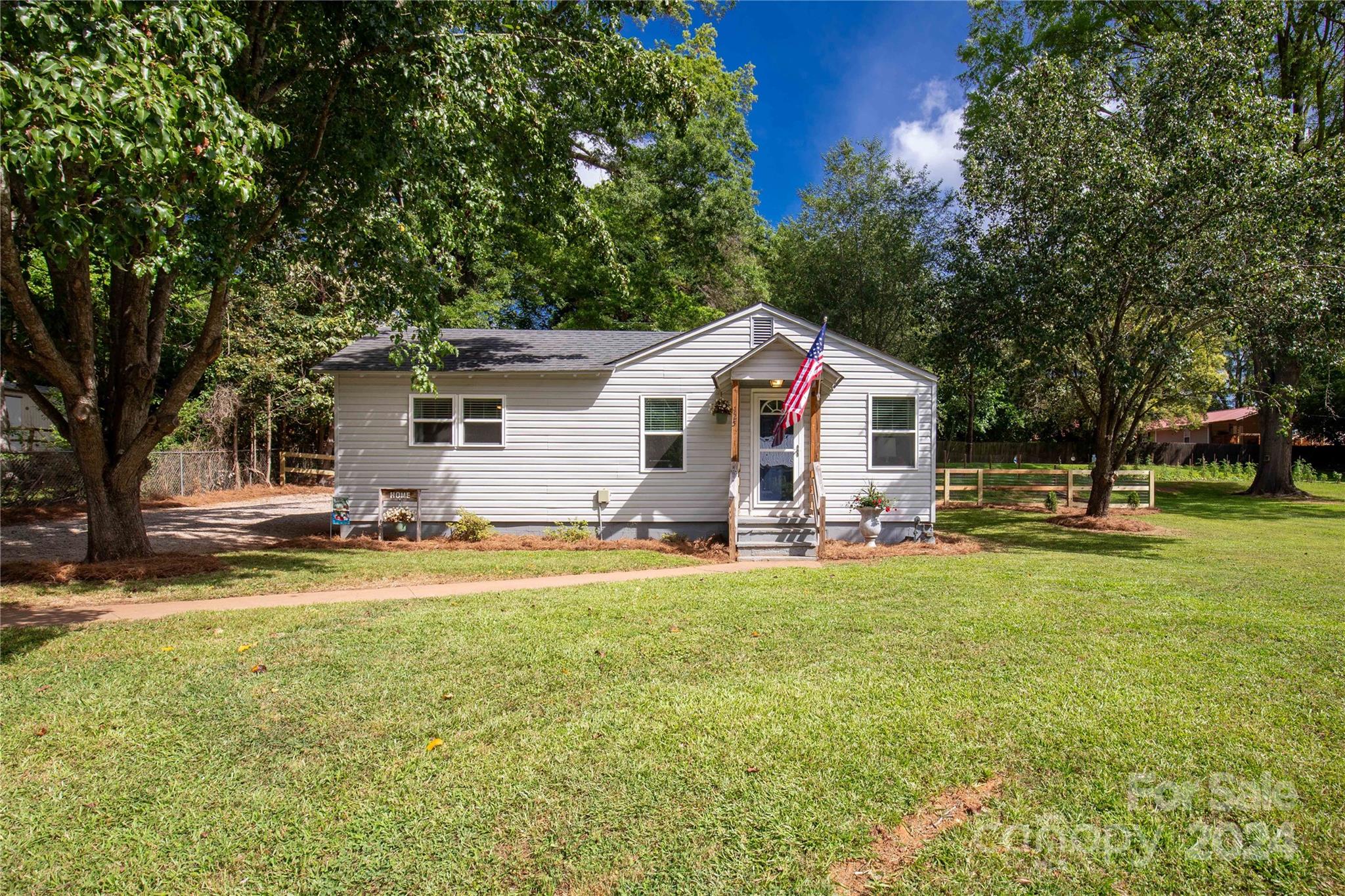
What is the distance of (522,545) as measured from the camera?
Result: 11648mm

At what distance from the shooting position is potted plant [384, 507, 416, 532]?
39.8 feet

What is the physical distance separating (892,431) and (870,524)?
1917 millimetres

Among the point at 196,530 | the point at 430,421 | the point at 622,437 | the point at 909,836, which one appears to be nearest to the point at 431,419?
the point at 430,421

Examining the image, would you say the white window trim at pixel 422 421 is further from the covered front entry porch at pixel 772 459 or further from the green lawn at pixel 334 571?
the covered front entry porch at pixel 772 459

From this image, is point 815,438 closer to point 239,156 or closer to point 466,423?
point 466,423

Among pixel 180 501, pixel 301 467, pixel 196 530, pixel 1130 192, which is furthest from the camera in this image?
pixel 301 467

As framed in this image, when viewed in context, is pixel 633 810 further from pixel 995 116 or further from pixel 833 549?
Result: pixel 995 116

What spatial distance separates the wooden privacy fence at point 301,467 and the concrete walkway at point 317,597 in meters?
16.8

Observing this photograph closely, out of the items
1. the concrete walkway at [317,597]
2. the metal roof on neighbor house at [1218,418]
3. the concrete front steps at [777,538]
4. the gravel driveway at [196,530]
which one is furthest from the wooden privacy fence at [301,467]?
the metal roof on neighbor house at [1218,418]

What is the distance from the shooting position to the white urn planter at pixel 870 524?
11.9 meters

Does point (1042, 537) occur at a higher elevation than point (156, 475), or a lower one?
lower

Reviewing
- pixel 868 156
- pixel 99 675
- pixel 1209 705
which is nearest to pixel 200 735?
pixel 99 675

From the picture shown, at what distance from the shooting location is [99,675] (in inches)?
185

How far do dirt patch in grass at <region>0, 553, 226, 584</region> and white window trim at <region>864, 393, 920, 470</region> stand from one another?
1060 cm
